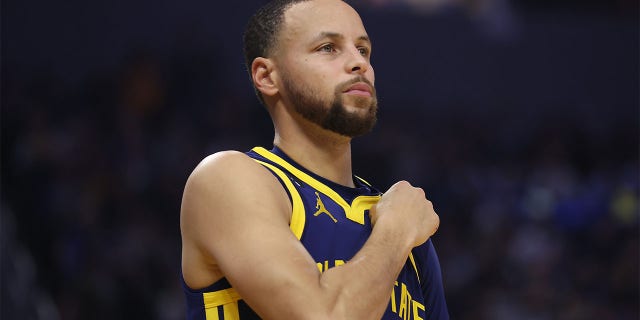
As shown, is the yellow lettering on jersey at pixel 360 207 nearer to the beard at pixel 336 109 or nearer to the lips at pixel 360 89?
the beard at pixel 336 109

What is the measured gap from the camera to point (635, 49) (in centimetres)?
1216

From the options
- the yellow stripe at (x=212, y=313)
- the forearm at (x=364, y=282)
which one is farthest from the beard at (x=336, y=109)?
the yellow stripe at (x=212, y=313)

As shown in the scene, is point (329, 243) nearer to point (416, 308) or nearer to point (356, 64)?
point (416, 308)

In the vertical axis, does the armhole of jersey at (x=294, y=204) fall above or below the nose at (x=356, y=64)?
below

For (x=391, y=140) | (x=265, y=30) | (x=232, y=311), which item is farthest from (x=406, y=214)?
(x=391, y=140)

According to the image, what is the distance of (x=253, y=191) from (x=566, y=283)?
7.19m

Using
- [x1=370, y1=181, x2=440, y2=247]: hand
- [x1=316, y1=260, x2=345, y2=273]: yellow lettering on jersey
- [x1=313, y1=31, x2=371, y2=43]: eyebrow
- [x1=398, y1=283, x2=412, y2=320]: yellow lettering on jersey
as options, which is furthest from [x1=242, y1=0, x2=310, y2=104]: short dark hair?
[x1=398, y1=283, x2=412, y2=320]: yellow lettering on jersey

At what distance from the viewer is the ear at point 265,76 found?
A: 3.17 m

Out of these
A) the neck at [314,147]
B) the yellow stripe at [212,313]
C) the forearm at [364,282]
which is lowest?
the yellow stripe at [212,313]

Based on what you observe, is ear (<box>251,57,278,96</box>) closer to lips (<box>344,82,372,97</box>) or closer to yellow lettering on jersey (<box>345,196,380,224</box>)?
lips (<box>344,82,372,97</box>)

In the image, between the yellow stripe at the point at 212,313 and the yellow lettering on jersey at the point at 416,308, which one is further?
the yellow lettering on jersey at the point at 416,308

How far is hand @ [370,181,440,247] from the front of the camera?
2.81 m

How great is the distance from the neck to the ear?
0.46 feet

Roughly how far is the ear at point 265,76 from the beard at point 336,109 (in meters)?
0.09
